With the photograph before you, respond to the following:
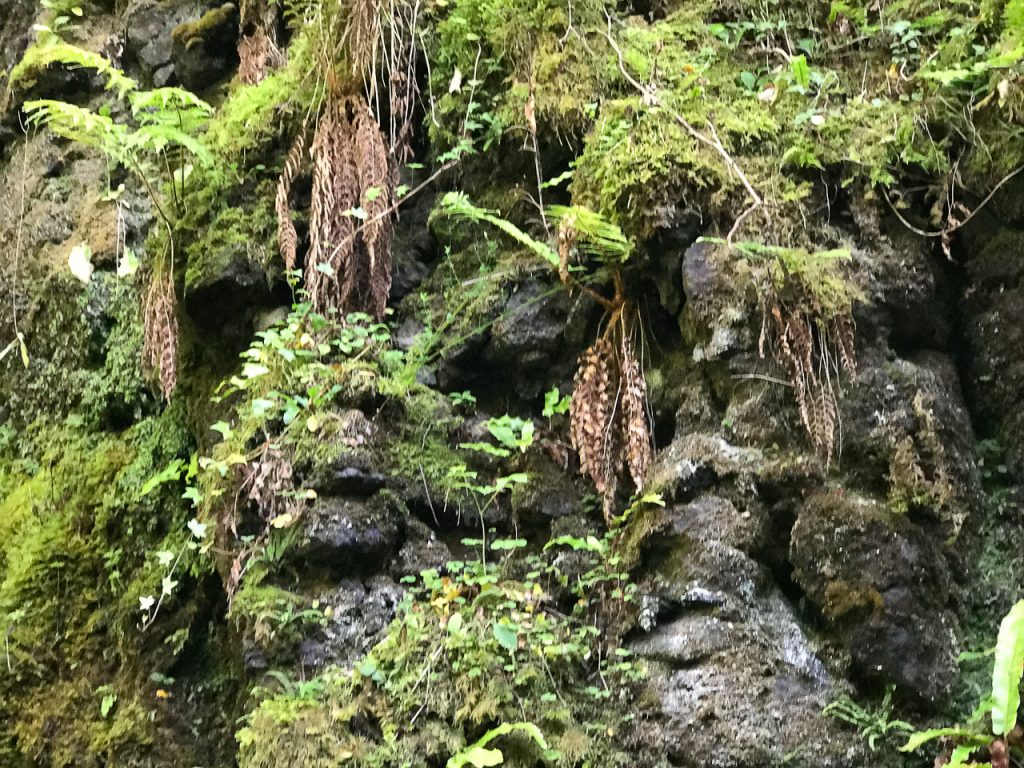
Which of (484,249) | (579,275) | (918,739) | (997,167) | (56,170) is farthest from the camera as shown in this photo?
(56,170)

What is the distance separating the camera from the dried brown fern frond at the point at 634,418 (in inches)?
128

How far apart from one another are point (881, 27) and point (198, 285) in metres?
3.61

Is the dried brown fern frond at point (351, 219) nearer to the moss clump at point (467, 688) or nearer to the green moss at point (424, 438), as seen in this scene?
the green moss at point (424, 438)

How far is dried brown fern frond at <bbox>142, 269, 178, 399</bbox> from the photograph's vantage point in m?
3.84

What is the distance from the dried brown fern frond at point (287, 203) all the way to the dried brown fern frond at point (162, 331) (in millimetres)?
623

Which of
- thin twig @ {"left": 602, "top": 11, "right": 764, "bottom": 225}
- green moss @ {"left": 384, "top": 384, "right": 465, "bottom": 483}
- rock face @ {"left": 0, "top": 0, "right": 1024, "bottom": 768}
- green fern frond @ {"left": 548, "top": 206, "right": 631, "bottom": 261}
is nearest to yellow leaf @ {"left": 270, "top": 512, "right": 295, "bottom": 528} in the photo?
rock face @ {"left": 0, "top": 0, "right": 1024, "bottom": 768}

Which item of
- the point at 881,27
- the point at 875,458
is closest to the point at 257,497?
the point at 875,458

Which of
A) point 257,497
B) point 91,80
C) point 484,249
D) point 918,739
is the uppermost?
point 91,80

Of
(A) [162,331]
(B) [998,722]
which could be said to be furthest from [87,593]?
(B) [998,722]

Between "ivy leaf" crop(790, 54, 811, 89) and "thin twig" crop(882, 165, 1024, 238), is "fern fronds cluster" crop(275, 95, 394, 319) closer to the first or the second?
"ivy leaf" crop(790, 54, 811, 89)

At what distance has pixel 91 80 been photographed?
6023 mm

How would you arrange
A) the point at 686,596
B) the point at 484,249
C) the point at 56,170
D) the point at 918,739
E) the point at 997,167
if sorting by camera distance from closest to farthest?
the point at 918,739 → the point at 686,596 → the point at 997,167 → the point at 484,249 → the point at 56,170

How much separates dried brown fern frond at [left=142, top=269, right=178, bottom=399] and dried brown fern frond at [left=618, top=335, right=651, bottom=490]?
2153mm

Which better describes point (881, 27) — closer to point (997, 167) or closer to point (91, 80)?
point (997, 167)
